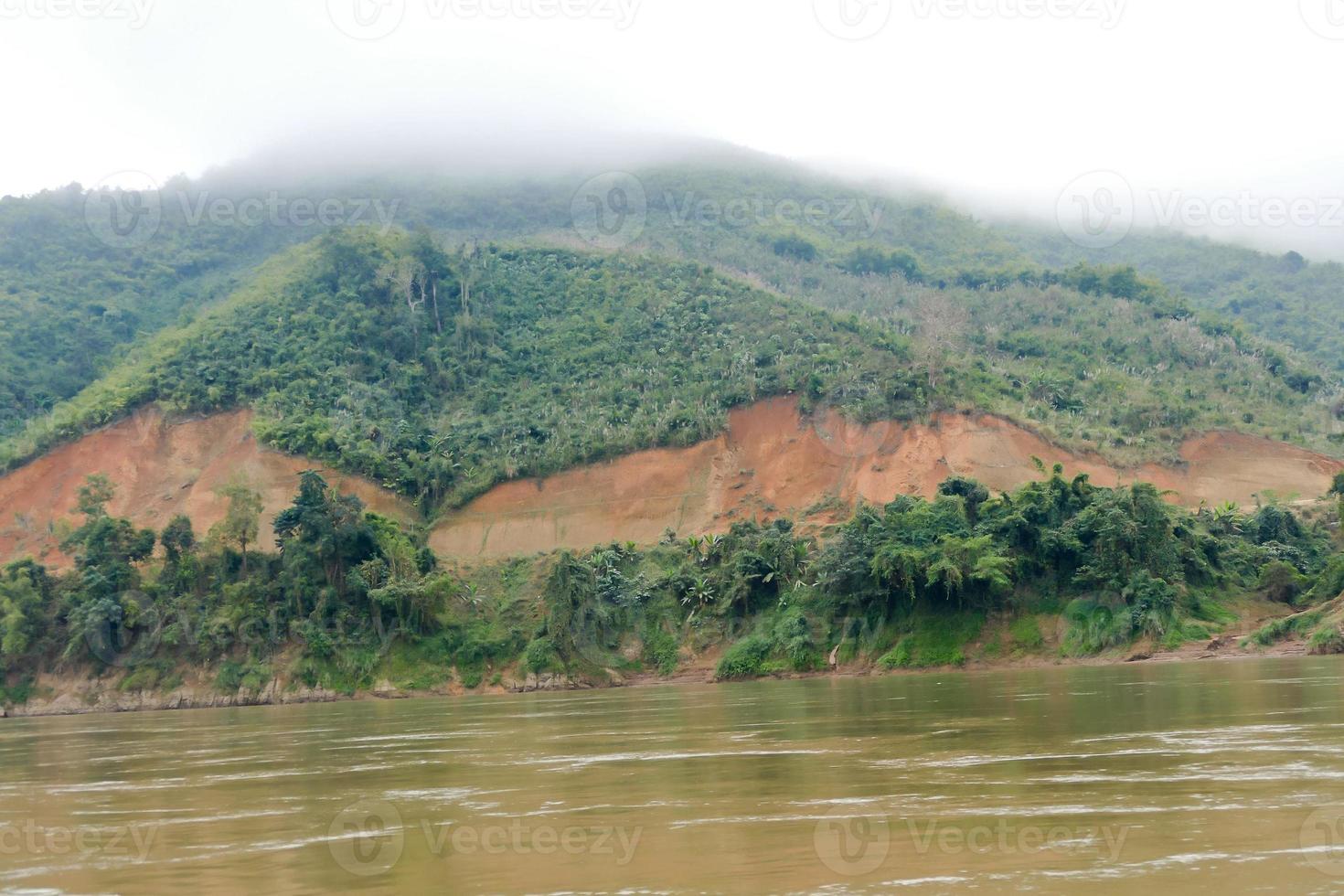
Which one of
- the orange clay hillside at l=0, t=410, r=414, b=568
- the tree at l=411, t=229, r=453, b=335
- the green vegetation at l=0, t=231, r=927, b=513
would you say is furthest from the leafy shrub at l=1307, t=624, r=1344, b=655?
the tree at l=411, t=229, r=453, b=335

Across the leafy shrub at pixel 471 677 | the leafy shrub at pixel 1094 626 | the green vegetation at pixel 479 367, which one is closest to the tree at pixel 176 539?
the green vegetation at pixel 479 367

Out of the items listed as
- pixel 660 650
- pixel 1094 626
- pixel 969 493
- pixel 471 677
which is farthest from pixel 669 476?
pixel 1094 626

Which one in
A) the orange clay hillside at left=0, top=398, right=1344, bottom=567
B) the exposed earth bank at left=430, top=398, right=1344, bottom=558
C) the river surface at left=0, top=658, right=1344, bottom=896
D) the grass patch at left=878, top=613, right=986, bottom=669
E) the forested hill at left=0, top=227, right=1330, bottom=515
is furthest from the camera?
the forested hill at left=0, top=227, right=1330, bottom=515

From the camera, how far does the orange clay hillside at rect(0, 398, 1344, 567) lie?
2884 inches

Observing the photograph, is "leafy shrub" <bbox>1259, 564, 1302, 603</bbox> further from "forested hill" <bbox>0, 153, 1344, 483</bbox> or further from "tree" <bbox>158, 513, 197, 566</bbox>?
"tree" <bbox>158, 513, 197, 566</bbox>

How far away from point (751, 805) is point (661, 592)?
1815 inches

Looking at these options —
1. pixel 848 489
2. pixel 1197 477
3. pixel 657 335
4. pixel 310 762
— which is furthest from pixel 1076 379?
pixel 310 762

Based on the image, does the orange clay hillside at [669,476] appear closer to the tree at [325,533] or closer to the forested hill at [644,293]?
the forested hill at [644,293]

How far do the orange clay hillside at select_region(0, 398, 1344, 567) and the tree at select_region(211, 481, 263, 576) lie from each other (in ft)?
30.4

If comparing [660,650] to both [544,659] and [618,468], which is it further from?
[618,468]

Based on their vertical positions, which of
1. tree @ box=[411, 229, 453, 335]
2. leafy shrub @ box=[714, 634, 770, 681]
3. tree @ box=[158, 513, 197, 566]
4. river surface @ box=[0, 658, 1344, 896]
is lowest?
leafy shrub @ box=[714, 634, 770, 681]

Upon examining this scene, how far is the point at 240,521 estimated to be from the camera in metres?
63.6

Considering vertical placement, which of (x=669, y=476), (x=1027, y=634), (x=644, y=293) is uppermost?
(x=644, y=293)

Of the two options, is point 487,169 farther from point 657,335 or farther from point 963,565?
point 963,565
